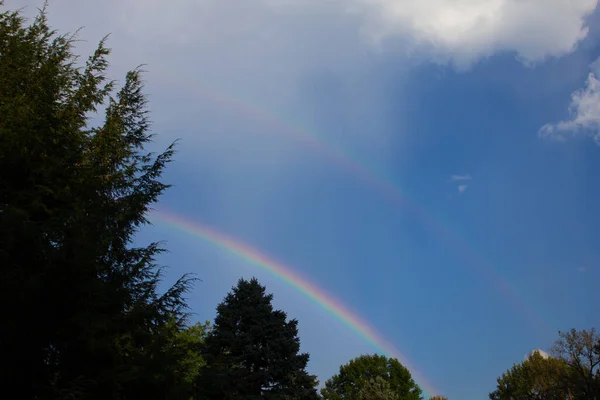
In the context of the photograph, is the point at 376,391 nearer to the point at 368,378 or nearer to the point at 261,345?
the point at 368,378

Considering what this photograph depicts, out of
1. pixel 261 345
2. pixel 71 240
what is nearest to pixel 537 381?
pixel 261 345

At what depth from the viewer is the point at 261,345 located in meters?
30.2

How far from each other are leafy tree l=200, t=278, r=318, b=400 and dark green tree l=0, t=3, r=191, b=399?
727 inches

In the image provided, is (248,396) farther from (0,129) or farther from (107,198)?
(0,129)

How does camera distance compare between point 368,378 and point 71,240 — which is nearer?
point 71,240

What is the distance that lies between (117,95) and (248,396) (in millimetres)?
19579

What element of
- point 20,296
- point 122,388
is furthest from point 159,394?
point 20,296

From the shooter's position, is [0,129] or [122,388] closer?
[122,388]

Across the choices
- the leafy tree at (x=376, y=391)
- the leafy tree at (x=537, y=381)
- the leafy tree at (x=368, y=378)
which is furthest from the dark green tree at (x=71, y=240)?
the leafy tree at (x=368, y=378)

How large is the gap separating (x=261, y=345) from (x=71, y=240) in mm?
25070

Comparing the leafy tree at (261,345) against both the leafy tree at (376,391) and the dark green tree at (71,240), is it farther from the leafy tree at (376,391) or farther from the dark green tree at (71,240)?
the leafy tree at (376,391)

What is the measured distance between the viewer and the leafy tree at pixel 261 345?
28938mm

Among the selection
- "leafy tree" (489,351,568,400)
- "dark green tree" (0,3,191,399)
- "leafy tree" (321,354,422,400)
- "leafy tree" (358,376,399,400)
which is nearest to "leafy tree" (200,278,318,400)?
"dark green tree" (0,3,191,399)

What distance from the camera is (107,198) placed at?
1173cm
